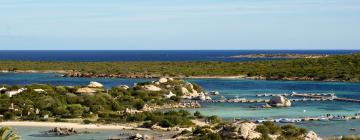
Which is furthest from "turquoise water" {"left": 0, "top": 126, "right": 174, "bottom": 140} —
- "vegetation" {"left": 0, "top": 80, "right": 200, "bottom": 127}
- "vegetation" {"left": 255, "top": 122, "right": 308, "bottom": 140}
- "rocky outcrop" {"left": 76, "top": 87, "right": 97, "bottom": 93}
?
"rocky outcrop" {"left": 76, "top": 87, "right": 97, "bottom": 93}

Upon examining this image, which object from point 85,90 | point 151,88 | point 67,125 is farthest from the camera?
point 151,88

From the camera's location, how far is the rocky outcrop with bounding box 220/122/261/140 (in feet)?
147

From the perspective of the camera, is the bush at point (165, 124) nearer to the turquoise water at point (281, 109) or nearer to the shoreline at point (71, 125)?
the shoreline at point (71, 125)

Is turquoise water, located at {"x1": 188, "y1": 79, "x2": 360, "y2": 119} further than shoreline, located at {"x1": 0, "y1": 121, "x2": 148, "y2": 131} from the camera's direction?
Yes

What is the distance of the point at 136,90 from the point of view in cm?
8306

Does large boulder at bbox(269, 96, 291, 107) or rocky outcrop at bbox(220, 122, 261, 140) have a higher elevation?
rocky outcrop at bbox(220, 122, 261, 140)

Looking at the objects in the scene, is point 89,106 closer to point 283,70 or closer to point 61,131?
point 61,131

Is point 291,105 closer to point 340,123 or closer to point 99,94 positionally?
point 340,123

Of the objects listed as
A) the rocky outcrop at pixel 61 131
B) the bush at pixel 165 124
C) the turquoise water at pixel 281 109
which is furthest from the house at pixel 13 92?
the bush at pixel 165 124

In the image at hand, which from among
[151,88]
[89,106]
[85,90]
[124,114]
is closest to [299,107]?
[151,88]

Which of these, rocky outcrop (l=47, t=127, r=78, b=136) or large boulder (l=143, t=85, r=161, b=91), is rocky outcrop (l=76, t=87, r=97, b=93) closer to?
large boulder (l=143, t=85, r=161, b=91)

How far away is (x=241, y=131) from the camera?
45.1m

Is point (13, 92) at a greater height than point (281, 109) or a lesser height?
greater

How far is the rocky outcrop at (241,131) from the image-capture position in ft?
147
